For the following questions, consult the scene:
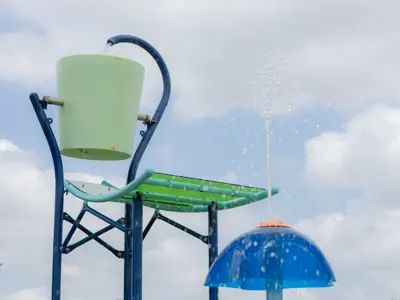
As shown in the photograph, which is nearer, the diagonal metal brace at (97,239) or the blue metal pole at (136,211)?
the blue metal pole at (136,211)

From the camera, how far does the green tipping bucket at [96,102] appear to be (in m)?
8.34

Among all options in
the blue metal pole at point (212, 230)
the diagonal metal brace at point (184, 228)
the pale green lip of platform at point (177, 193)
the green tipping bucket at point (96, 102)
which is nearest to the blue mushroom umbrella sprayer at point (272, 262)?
the pale green lip of platform at point (177, 193)

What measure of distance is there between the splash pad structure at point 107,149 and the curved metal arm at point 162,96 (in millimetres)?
16

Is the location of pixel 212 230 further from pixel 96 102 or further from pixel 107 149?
pixel 96 102

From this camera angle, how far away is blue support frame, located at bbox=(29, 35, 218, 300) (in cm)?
820

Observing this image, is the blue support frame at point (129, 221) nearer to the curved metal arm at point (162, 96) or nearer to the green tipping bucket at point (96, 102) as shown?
the curved metal arm at point (162, 96)

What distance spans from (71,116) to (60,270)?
5.52ft

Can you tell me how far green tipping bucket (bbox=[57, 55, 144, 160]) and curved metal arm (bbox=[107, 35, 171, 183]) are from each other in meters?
0.53

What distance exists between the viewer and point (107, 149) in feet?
27.5

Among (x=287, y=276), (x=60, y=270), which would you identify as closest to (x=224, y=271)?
(x=287, y=276)

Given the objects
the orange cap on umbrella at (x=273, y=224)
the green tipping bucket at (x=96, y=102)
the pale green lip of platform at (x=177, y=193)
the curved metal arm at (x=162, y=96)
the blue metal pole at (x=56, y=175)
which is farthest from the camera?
the curved metal arm at (x=162, y=96)

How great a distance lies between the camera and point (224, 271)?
6152 mm

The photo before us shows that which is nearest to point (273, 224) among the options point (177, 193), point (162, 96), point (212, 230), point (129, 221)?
point (177, 193)

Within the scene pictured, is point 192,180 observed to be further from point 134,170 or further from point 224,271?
point 224,271
